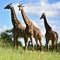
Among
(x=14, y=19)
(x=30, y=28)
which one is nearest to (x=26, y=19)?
(x=30, y=28)

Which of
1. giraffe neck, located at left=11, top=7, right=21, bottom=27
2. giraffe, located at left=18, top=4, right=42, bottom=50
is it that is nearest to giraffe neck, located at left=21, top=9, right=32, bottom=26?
giraffe, located at left=18, top=4, right=42, bottom=50

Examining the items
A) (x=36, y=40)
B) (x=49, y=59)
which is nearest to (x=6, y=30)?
(x=36, y=40)

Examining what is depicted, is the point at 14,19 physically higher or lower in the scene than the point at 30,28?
higher

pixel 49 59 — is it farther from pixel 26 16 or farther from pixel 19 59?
pixel 26 16

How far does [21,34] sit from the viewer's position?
18.3 m

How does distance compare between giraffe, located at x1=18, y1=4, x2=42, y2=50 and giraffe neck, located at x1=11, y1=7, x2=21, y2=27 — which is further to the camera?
giraffe neck, located at x1=11, y1=7, x2=21, y2=27

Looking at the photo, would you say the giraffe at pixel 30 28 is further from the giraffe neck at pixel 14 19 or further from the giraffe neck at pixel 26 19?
the giraffe neck at pixel 14 19

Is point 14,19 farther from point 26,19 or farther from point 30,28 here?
point 30,28

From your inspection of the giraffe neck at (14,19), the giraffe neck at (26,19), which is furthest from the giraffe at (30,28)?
the giraffe neck at (14,19)

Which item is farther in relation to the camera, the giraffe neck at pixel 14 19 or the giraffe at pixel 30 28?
the giraffe neck at pixel 14 19

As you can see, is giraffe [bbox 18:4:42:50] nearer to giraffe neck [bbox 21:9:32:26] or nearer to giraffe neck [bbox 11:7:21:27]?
giraffe neck [bbox 21:9:32:26]

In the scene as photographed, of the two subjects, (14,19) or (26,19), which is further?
(14,19)

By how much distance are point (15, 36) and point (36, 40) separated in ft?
5.62

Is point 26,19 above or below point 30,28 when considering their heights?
above
